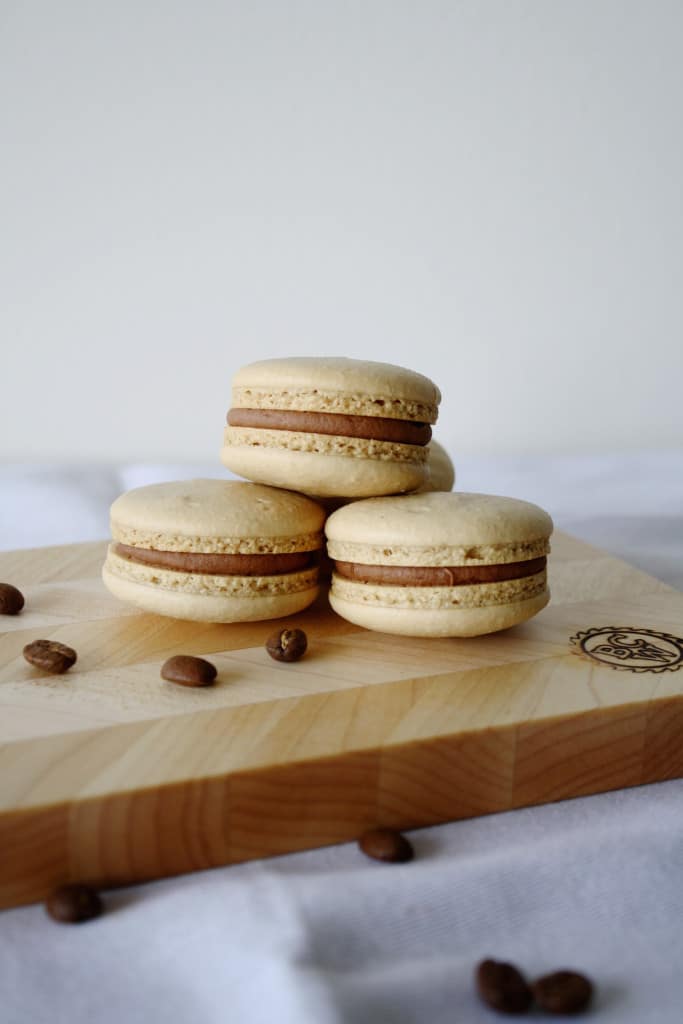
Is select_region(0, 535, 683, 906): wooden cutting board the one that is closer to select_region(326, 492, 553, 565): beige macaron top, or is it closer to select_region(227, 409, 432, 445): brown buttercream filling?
select_region(326, 492, 553, 565): beige macaron top

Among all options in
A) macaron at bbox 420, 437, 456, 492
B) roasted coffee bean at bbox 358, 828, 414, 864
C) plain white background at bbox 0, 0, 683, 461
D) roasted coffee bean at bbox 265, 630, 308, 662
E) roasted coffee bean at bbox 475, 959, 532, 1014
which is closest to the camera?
roasted coffee bean at bbox 475, 959, 532, 1014

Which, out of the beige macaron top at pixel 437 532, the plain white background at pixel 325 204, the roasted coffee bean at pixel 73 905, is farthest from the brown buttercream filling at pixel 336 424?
the plain white background at pixel 325 204

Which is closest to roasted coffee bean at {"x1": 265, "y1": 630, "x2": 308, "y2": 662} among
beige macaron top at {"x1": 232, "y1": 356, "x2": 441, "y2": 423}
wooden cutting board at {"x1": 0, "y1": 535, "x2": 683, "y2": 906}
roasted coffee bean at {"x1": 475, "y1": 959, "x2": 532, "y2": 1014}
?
wooden cutting board at {"x1": 0, "y1": 535, "x2": 683, "y2": 906}

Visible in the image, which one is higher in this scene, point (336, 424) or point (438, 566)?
point (336, 424)

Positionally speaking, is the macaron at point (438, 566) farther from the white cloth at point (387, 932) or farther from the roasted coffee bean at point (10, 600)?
the roasted coffee bean at point (10, 600)

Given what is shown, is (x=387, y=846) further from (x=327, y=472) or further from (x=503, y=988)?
(x=327, y=472)

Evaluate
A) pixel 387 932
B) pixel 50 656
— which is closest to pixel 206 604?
pixel 50 656

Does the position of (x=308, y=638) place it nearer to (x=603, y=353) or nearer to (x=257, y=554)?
(x=257, y=554)
